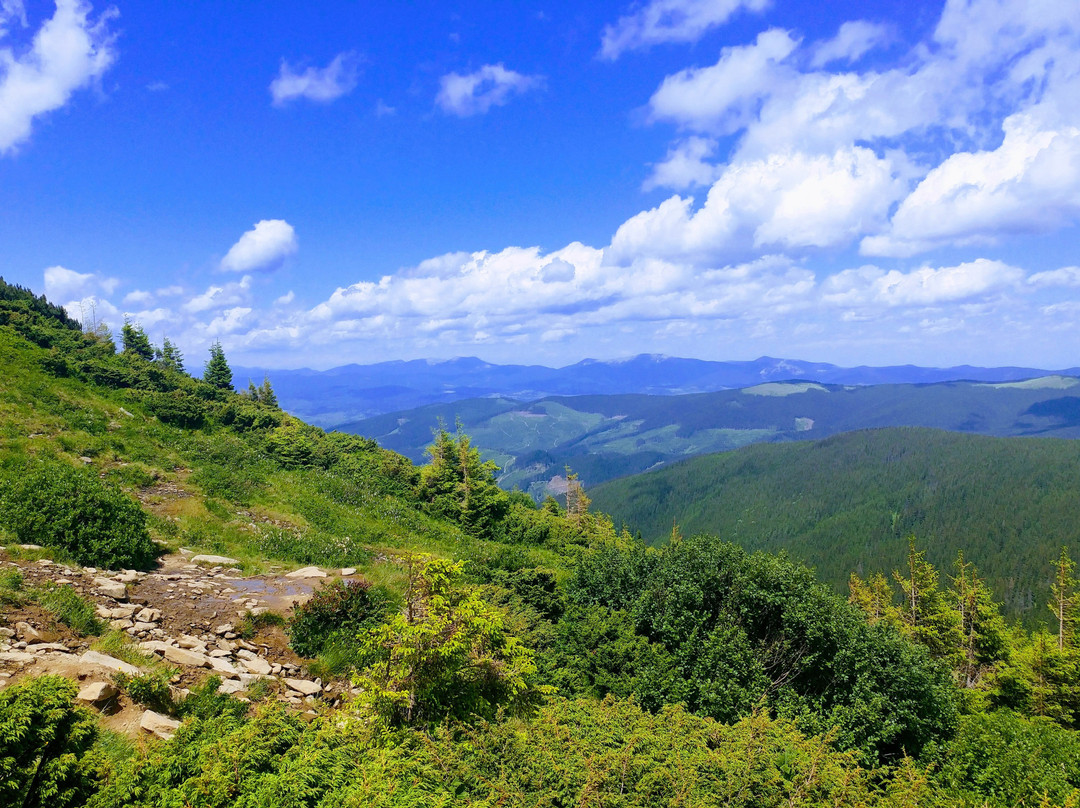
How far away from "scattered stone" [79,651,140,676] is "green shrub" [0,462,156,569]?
499cm

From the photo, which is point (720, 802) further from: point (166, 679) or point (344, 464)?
point (344, 464)

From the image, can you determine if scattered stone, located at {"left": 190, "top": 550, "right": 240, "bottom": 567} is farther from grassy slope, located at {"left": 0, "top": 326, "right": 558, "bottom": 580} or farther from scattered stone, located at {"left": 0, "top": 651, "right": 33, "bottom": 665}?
scattered stone, located at {"left": 0, "top": 651, "right": 33, "bottom": 665}

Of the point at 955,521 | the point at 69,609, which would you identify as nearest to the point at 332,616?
the point at 69,609

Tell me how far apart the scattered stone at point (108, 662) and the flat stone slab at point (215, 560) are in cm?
627

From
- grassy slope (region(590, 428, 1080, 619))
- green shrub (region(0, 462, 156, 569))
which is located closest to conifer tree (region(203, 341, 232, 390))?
green shrub (region(0, 462, 156, 569))

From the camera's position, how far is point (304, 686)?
8750mm

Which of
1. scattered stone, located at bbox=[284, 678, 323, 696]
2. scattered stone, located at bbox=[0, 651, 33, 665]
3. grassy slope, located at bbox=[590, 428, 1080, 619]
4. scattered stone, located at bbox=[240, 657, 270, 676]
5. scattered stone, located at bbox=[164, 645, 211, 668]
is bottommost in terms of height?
grassy slope, located at bbox=[590, 428, 1080, 619]

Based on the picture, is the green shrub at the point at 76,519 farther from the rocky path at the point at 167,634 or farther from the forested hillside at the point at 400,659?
the rocky path at the point at 167,634

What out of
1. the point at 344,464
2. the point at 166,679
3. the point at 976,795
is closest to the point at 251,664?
the point at 166,679

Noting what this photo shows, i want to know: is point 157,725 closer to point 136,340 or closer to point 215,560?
point 215,560

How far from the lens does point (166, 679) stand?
7293 millimetres

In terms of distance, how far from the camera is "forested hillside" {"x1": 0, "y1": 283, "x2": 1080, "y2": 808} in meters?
5.57

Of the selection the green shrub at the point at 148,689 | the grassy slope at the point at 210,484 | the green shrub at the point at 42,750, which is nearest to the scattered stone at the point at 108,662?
the green shrub at the point at 148,689

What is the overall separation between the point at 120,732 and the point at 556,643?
10171 mm
